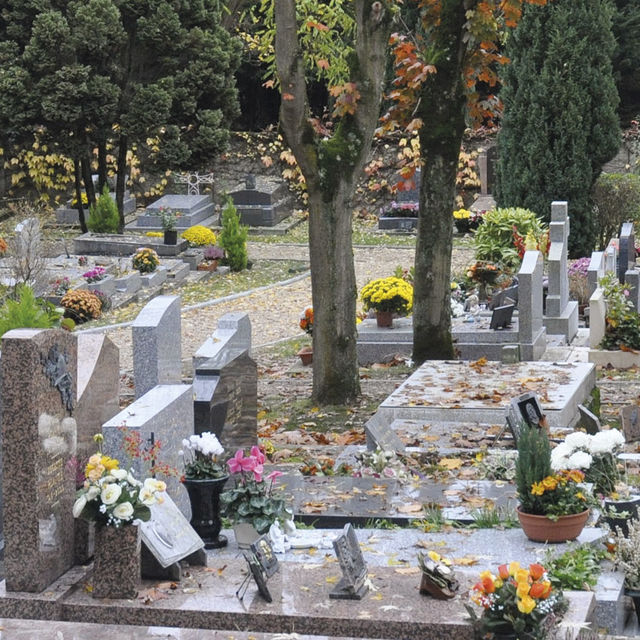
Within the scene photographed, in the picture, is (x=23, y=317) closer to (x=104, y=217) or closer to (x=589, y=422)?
(x=589, y=422)

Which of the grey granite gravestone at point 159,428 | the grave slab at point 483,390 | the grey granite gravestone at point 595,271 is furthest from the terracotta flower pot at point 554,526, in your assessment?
the grey granite gravestone at point 595,271

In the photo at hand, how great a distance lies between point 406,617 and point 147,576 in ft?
5.08

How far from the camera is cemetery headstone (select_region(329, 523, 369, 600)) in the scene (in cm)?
670

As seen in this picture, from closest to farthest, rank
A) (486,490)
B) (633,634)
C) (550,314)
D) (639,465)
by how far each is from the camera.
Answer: (633,634) < (486,490) < (639,465) < (550,314)

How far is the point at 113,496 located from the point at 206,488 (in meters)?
1.04

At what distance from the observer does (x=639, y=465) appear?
9867 mm

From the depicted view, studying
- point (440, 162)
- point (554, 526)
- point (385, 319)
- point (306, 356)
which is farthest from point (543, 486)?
point (385, 319)

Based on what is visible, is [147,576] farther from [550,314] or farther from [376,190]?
[376,190]

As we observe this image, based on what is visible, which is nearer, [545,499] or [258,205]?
[545,499]

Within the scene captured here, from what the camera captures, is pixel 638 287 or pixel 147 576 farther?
pixel 638 287

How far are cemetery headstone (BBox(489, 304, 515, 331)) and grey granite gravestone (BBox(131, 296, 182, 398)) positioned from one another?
7528 millimetres

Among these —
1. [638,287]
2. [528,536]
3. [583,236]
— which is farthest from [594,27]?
[528,536]

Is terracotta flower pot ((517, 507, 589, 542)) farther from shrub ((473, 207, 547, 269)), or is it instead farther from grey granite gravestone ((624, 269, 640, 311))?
shrub ((473, 207, 547, 269))

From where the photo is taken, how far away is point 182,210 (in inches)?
1170
